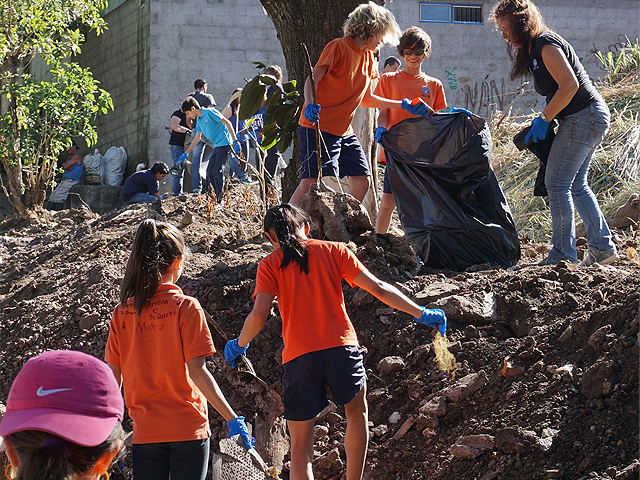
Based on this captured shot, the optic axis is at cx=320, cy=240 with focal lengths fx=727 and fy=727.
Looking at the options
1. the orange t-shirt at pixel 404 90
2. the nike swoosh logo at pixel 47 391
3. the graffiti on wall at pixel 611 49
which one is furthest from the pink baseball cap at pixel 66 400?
the graffiti on wall at pixel 611 49

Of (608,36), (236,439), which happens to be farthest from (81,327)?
(608,36)

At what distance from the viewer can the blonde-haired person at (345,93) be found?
4559mm

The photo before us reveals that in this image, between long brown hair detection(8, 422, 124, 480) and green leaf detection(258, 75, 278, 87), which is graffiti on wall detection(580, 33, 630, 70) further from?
long brown hair detection(8, 422, 124, 480)

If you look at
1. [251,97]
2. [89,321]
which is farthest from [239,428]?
[251,97]

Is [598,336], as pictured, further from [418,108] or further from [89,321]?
[89,321]

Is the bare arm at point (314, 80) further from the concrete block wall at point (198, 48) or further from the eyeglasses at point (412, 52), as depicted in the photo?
the concrete block wall at point (198, 48)

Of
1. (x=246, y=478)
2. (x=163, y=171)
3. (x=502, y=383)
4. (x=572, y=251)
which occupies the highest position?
(x=163, y=171)

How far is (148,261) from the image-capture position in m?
2.53

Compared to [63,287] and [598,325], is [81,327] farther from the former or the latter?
[598,325]

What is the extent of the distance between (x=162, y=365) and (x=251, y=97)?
11.0ft

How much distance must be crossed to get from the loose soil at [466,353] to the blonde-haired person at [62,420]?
187 centimetres

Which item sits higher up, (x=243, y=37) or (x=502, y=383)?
(x=243, y=37)

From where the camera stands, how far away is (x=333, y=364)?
8.90ft

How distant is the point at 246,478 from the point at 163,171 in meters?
6.62
